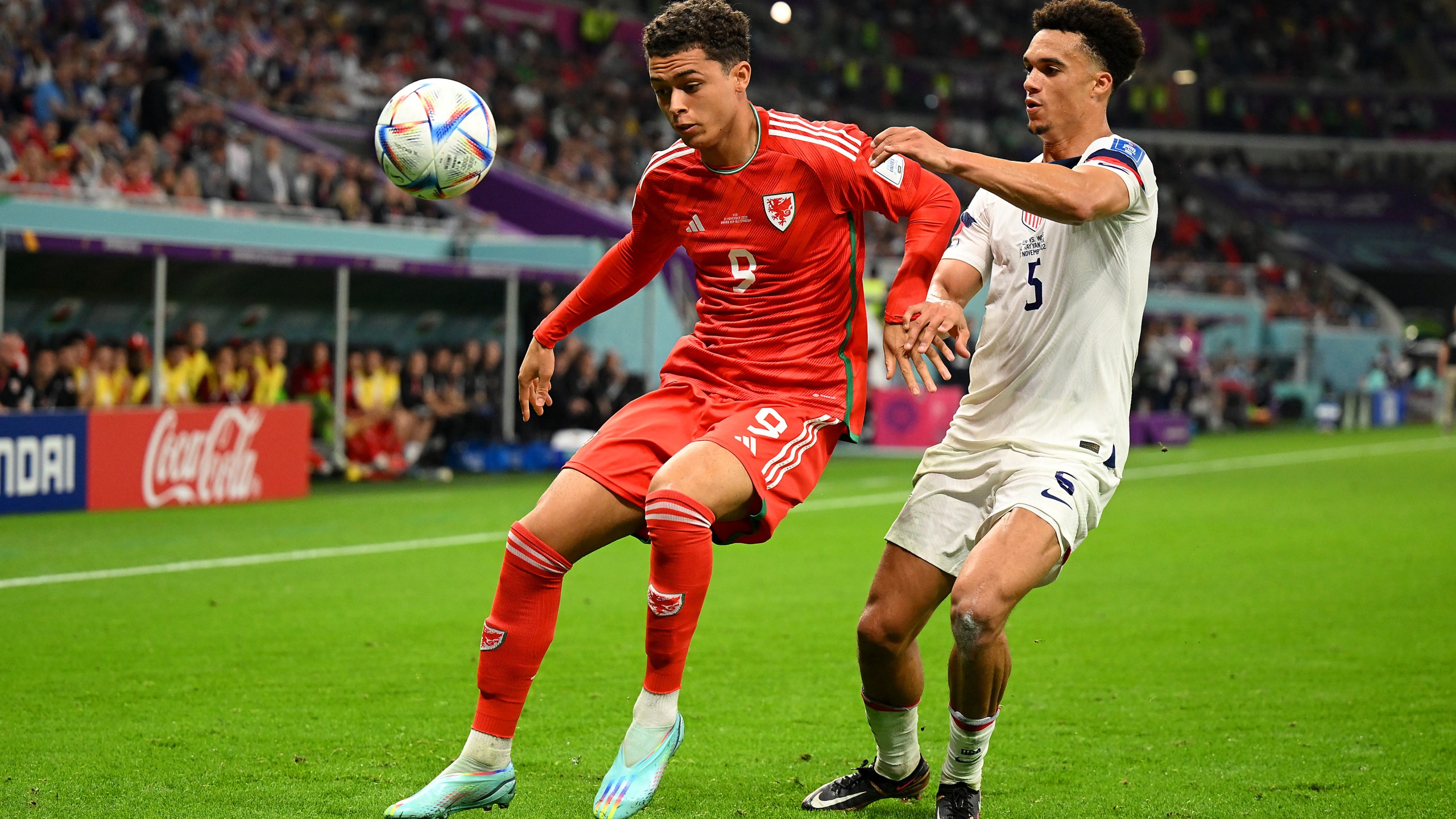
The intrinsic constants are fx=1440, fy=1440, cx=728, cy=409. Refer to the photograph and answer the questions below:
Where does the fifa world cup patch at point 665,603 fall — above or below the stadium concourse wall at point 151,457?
above

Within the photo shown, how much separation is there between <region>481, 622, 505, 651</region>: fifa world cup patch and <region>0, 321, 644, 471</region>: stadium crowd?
32.7 ft

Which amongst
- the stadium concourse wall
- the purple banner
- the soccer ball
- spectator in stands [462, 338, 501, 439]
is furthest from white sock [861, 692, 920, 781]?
spectator in stands [462, 338, 501, 439]

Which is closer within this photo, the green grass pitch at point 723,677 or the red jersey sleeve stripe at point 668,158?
the red jersey sleeve stripe at point 668,158

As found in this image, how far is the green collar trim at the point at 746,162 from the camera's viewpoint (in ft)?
14.3

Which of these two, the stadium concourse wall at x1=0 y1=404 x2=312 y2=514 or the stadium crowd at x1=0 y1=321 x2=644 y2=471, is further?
the stadium crowd at x1=0 y1=321 x2=644 y2=471

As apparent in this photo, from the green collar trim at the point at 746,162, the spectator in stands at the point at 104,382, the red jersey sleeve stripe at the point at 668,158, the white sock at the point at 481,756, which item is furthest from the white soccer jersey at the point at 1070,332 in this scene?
the spectator in stands at the point at 104,382

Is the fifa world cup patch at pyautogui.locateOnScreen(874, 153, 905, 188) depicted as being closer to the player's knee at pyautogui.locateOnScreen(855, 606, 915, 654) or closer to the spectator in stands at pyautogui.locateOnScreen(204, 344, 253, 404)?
the player's knee at pyautogui.locateOnScreen(855, 606, 915, 654)

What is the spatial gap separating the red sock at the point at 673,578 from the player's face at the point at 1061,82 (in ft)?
4.98

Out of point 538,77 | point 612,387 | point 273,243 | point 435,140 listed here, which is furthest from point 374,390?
point 538,77

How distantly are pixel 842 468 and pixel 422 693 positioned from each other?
12726 mm

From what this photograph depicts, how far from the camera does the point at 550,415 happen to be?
18.5 m

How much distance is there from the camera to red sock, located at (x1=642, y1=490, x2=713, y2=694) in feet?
13.1

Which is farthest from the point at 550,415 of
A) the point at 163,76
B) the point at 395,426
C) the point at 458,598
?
the point at 458,598

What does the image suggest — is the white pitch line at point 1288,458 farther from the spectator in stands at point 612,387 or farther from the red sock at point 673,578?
the red sock at point 673,578
